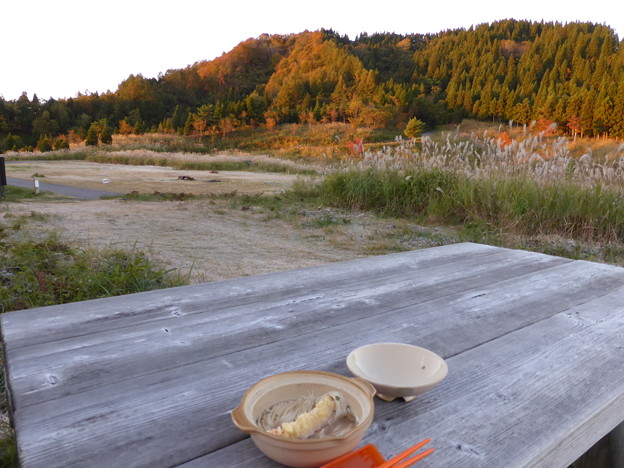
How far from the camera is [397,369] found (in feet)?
2.44

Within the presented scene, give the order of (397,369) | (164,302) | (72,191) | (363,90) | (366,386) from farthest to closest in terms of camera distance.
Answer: (363,90)
(72,191)
(164,302)
(397,369)
(366,386)

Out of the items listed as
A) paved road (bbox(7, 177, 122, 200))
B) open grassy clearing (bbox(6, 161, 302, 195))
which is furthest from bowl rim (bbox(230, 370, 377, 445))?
paved road (bbox(7, 177, 122, 200))

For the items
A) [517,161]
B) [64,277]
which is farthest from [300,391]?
[517,161]

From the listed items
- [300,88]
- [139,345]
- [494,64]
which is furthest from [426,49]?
[139,345]

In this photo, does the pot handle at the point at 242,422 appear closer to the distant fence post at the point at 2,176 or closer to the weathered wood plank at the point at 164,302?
the weathered wood plank at the point at 164,302

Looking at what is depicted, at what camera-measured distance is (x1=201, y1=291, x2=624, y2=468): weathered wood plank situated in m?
0.57

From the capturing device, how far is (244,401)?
58cm

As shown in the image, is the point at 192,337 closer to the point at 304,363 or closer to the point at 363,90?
the point at 304,363

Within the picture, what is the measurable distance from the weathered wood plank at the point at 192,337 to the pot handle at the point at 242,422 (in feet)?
0.88

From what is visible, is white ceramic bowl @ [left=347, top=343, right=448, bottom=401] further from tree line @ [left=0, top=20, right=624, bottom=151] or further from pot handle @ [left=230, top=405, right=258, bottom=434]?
tree line @ [left=0, top=20, right=624, bottom=151]

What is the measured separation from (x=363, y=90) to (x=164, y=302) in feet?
98.6

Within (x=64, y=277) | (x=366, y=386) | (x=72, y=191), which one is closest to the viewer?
(x=366, y=386)

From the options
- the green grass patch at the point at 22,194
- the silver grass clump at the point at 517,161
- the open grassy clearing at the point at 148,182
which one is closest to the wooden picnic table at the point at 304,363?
the silver grass clump at the point at 517,161

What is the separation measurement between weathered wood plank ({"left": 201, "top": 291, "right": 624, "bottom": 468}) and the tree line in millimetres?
18163
